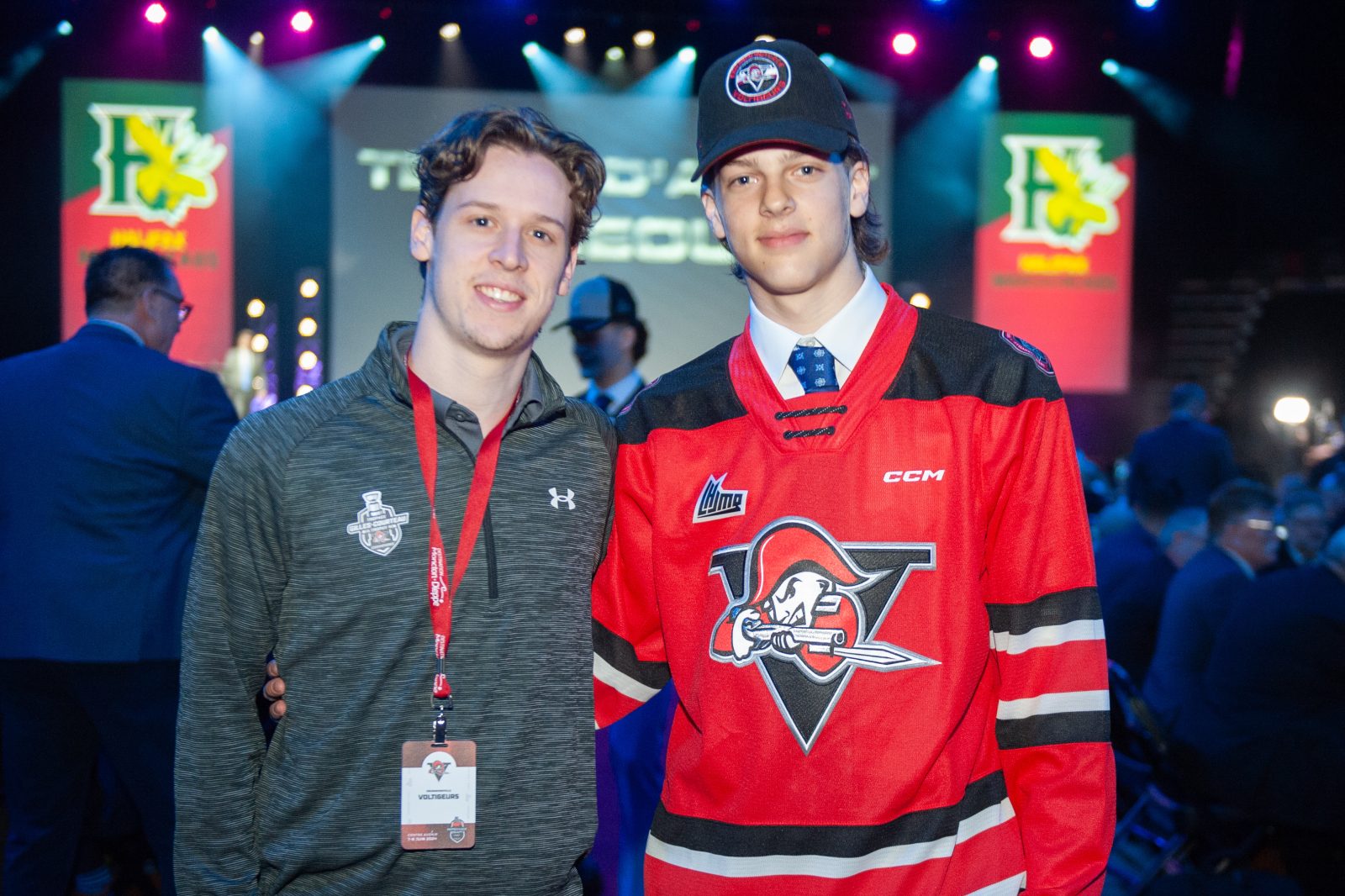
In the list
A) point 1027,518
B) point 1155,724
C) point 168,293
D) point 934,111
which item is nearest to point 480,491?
point 1027,518

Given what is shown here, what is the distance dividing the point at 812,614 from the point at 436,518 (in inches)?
22.1

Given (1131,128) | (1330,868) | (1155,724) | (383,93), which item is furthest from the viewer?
(1131,128)

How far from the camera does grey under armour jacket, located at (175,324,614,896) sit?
5.27ft

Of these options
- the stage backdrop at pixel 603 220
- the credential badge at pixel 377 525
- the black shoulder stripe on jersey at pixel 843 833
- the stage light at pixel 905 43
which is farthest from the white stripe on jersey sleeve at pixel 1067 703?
the stage light at pixel 905 43

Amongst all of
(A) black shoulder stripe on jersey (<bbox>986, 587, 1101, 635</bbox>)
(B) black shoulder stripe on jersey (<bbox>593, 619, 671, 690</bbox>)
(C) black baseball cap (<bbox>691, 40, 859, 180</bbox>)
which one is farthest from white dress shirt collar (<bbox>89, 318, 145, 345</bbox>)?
(A) black shoulder stripe on jersey (<bbox>986, 587, 1101, 635</bbox>)

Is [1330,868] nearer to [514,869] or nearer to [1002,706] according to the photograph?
[1002,706]

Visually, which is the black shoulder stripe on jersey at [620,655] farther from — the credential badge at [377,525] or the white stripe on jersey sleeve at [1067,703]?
the white stripe on jersey sleeve at [1067,703]

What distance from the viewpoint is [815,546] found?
1.67 m

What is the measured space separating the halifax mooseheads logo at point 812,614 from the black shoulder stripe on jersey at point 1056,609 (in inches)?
5.5

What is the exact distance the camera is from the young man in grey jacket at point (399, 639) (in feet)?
5.27

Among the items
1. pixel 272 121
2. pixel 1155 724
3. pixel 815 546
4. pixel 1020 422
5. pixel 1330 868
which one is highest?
pixel 272 121

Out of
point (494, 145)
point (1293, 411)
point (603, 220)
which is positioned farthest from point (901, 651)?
point (1293, 411)

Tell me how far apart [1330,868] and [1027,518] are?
2.74m

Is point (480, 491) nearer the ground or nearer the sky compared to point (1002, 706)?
nearer the sky
